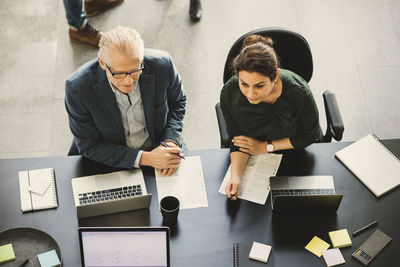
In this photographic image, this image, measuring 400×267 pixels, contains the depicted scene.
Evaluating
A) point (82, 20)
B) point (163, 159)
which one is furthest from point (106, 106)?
point (82, 20)

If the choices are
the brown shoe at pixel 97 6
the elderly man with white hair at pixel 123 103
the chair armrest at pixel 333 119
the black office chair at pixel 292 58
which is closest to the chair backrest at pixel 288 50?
the black office chair at pixel 292 58

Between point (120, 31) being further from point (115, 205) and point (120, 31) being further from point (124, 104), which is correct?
point (115, 205)

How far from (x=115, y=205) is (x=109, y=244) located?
0.83 feet

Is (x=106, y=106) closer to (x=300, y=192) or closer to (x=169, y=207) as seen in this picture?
(x=169, y=207)

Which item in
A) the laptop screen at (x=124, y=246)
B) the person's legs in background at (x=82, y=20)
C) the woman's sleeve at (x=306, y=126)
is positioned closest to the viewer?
the laptop screen at (x=124, y=246)

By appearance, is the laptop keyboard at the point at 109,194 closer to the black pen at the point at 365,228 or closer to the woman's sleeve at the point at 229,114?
the woman's sleeve at the point at 229,114

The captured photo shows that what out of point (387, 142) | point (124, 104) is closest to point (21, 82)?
point (124, 104)

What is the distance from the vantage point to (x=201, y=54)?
A: 12.9 feet

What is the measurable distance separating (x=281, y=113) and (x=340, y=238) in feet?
2.09

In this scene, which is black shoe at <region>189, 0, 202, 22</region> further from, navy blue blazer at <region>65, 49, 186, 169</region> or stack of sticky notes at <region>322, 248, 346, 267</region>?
stack of sticky notes at <region>322, 248, 346, 267</region>

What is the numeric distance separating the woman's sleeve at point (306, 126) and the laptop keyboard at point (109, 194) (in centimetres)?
79

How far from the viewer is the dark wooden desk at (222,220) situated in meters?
2.09

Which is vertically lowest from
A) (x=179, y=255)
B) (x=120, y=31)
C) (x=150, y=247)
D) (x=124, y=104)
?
(x=179, y=255)

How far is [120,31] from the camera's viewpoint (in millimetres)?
2154
